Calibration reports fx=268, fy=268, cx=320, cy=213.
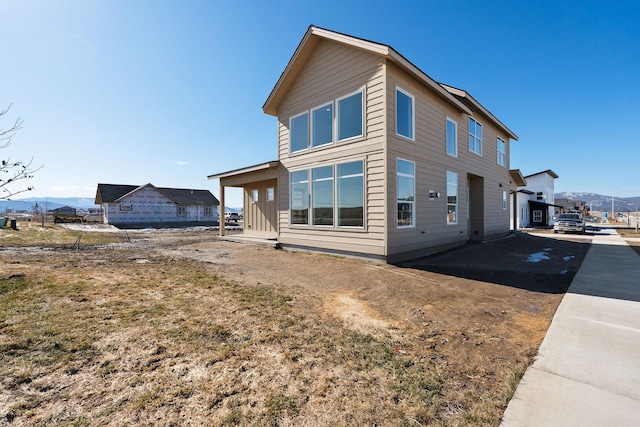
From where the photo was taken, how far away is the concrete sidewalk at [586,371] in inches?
79.7

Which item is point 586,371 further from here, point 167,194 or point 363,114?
point 167,194

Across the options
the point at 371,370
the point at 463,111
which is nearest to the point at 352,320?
the point at 371,370

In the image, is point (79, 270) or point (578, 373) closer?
point (578, 373)

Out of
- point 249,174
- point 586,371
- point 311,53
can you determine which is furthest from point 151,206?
point 586,371

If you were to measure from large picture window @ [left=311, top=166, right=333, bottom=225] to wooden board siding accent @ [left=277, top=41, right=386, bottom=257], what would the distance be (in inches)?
11.0

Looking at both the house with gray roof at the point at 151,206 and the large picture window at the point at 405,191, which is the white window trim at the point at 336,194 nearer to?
the large picture window at the point at 405,191

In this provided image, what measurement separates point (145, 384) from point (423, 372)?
2.60 m

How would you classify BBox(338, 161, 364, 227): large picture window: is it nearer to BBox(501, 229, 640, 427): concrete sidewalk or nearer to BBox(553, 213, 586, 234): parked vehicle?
BBox(501, 229, 640, 427): concrete sidewalk

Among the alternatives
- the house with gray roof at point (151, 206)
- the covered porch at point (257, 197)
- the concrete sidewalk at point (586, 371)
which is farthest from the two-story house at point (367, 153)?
the house with gray roof at point (151, 206)

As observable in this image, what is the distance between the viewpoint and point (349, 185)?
8.95 m

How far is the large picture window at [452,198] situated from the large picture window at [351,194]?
4543 millimetres

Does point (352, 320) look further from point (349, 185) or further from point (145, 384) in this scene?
point (349, 185)

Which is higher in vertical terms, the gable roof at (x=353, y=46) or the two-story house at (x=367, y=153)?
the gable roof at (x=353, y=46)

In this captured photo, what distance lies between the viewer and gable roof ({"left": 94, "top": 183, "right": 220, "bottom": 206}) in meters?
33.4
